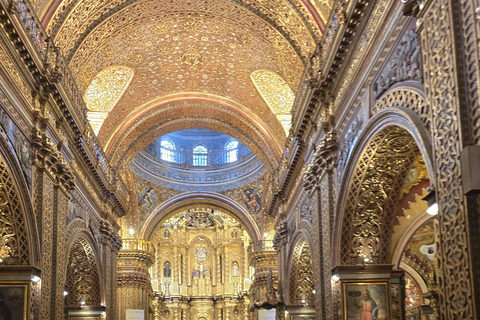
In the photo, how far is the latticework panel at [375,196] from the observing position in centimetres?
1072

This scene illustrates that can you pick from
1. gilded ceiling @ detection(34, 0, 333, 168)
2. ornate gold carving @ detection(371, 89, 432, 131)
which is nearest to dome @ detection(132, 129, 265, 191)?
gilded ceiling @ detection(34, 0, 333, 168)

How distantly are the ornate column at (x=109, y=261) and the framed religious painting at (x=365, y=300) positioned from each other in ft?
34.3

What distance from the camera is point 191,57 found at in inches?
800

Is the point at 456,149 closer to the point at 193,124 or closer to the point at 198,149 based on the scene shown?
the point at 193,124

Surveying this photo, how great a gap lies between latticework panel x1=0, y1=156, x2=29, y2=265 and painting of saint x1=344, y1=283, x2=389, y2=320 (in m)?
6.18

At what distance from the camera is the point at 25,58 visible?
11914mm

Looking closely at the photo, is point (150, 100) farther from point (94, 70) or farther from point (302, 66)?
point (302, 66)

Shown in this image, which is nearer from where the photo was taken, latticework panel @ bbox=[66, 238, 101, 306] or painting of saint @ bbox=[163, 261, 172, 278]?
latticework panel @ bbox=[66, 238, 101, 306]

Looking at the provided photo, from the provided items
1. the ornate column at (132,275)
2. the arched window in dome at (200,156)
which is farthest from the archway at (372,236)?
the arched window in dome at (200,156)

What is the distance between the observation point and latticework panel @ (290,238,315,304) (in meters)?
19.9

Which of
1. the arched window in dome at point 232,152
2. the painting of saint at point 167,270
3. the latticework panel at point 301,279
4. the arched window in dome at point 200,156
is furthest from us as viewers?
the painting of saint at point 167,270

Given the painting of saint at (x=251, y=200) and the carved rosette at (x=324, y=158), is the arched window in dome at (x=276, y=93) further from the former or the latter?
the painting of saint at (x=251, y=200)

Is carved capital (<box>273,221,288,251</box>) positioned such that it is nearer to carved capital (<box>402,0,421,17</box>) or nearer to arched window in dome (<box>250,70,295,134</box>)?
arched window in dome (<box>250,70,295,134</box>)

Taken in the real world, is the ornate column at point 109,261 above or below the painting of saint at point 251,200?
below
